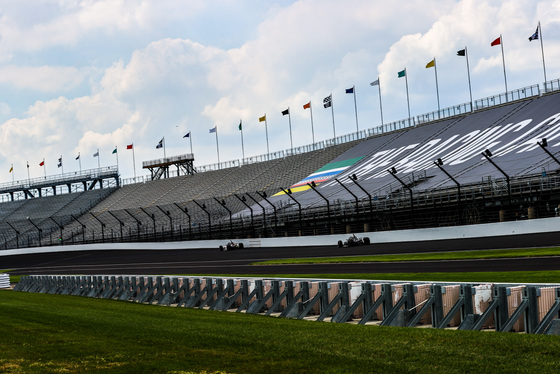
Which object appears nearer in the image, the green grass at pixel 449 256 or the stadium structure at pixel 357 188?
the green grass at pixel 449 256

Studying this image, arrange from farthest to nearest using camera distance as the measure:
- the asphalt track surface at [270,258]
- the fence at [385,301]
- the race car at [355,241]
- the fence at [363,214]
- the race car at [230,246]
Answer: the race car at [230,246] < the race car at [355,241] < the fence at [363,214] < the asphalt track surface at [270,258] < the fence at [385,301]

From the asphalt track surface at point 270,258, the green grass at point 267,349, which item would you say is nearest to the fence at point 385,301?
the green grass at point 267,349

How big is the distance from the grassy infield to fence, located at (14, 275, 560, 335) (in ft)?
4.21

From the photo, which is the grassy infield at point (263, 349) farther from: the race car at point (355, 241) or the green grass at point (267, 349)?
the race car at point (355, 241)

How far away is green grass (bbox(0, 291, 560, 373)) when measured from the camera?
7262mm

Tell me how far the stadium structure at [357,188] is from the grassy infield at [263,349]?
30558mm

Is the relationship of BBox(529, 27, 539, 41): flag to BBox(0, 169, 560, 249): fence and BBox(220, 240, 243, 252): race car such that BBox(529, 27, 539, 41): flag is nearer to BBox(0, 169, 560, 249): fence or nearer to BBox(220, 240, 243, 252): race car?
BBox(0, 169, 560, 249): fence

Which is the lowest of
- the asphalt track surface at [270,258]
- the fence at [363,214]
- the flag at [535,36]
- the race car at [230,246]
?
the asphalt track surface at [270,258]

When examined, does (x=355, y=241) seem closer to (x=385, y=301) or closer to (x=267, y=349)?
(x=385, y=301)

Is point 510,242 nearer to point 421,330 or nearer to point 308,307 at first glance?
point 308,307

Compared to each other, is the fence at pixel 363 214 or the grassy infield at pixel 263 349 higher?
the fence at pixel 363 214

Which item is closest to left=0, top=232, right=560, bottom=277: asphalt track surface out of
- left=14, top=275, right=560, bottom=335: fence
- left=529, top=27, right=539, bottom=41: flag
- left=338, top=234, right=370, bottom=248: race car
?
left=338, top=234, right=370, bottom=248: race car

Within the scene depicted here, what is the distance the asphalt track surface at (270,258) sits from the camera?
2611 cm

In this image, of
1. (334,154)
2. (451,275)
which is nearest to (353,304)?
(451,275)
